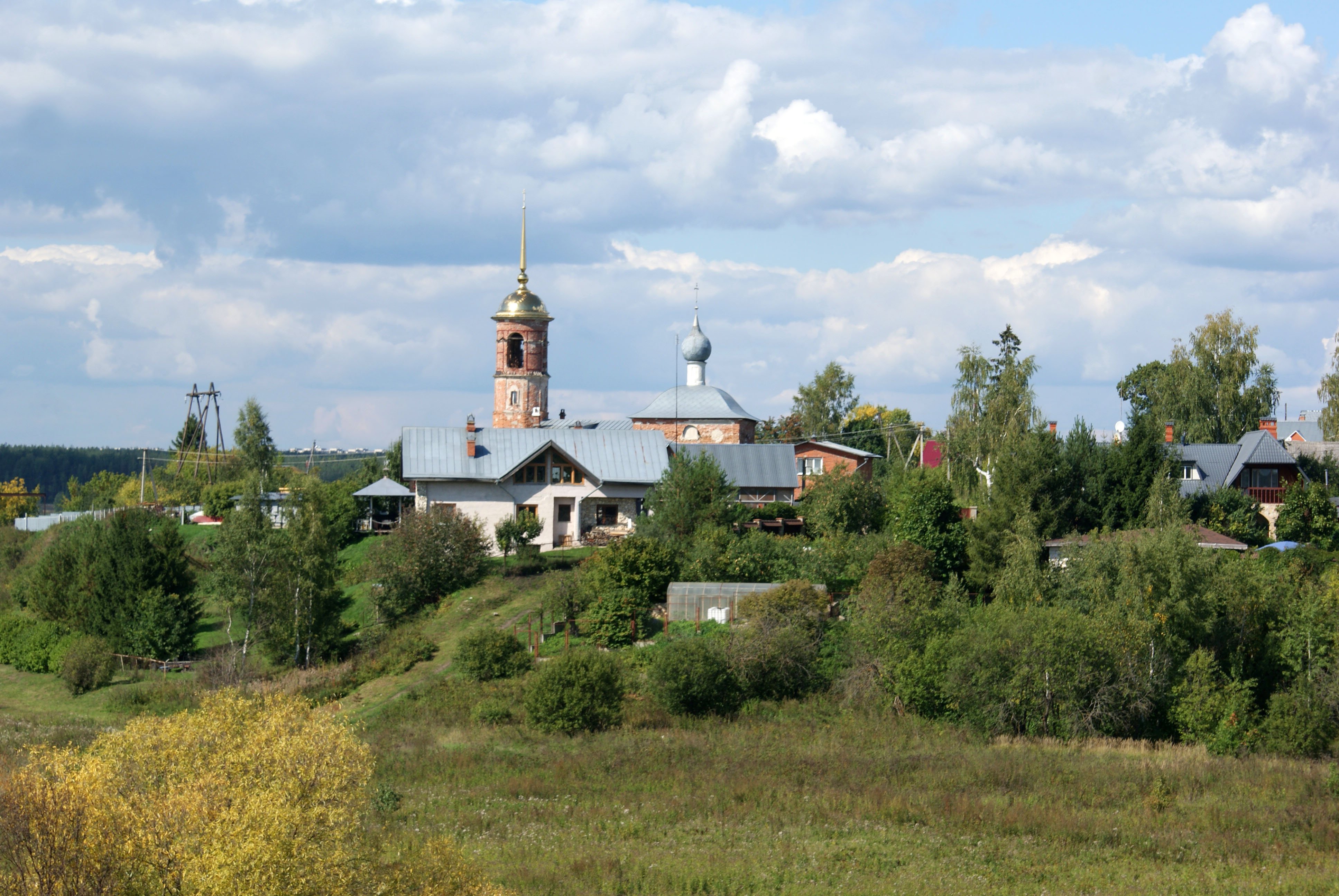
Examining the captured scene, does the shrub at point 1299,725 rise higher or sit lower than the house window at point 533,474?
lower

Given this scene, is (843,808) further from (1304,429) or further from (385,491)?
(1304,429)

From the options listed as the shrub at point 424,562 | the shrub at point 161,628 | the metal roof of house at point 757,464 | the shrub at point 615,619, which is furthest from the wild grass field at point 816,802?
the metal roof of house at point 757,464

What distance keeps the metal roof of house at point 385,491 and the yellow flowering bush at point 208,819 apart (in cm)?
3969

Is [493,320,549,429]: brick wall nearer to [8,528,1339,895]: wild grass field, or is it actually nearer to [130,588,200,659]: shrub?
[130,588,200,659]: shrub

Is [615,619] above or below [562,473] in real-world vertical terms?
below

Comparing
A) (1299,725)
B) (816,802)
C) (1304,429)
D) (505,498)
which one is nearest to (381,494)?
(505,498)

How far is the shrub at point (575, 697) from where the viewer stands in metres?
30.1

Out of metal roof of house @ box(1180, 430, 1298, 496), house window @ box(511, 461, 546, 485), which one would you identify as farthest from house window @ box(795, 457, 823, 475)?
metal roof of house @ box(1180, 430, 1298, 496)

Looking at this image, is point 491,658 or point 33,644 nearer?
point 491,658

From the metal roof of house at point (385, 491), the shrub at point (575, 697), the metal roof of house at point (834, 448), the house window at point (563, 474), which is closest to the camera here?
the shrub at point (575, 697)

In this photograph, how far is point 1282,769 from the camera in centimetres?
2778

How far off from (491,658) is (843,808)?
1297cm

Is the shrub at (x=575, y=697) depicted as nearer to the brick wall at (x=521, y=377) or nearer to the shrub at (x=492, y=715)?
the shrub at (x=492, y=715)

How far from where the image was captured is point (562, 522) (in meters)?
50.8
